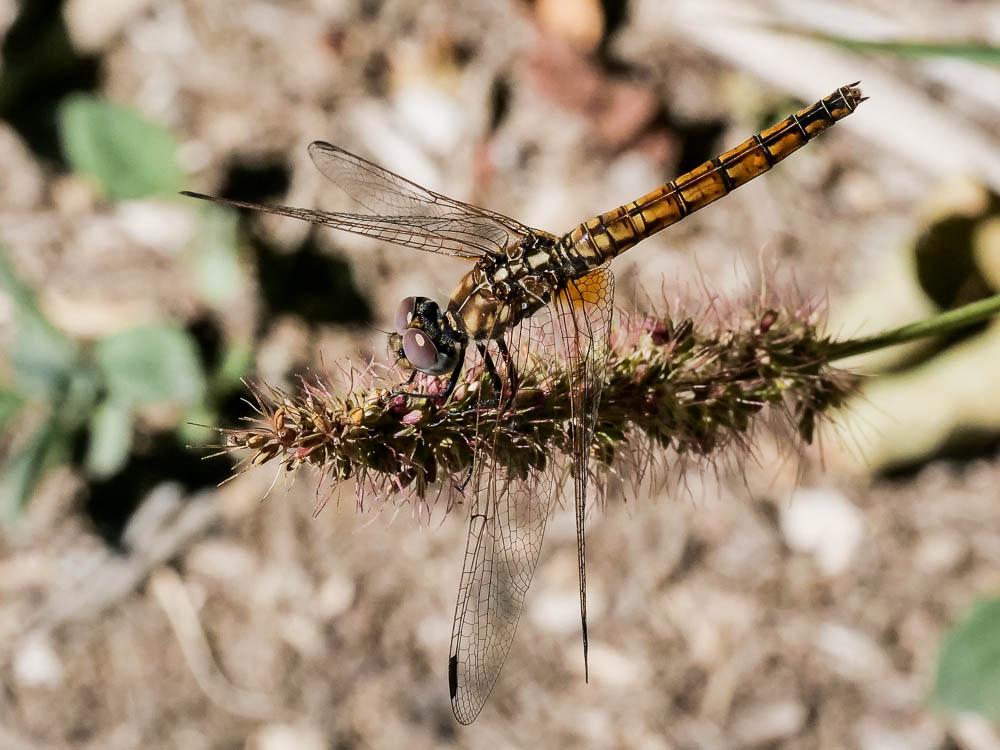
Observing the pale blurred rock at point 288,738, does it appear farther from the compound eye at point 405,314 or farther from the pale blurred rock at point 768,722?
the compound eye at point 405,314

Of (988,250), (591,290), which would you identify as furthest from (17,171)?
(988,250)

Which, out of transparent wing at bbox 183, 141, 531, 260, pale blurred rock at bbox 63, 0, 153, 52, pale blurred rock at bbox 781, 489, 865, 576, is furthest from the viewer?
pale blurred rock at bbox 63, 0, 153, 52

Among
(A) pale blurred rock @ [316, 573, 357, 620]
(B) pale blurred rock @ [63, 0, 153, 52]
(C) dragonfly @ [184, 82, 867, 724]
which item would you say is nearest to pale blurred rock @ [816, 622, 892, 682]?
(C) dragonfly @ [184, 82, 867, 724]

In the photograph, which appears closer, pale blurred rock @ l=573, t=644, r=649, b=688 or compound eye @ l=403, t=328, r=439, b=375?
compound eye @ l=403, t=328, r=439, b=375

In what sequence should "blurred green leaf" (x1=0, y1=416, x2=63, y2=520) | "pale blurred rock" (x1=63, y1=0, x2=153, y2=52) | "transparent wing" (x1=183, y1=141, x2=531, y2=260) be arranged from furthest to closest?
1. "pale blurred rock" (x1=63, y1=0, x2=153, y2=52)
2. "blurred green leaf" (x1=0, y1=416, x2=63, y2=520)
3. "transparent wing" (x1=183, y1=141, x2=531, y2=260)

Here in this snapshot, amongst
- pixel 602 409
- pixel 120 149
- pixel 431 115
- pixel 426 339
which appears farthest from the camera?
pixel 431 115

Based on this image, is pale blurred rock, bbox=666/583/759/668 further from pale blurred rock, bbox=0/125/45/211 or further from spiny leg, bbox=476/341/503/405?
pale blurred rock, bbox=0/125/45/211

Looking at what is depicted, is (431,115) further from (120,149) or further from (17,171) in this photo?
(17,171)
